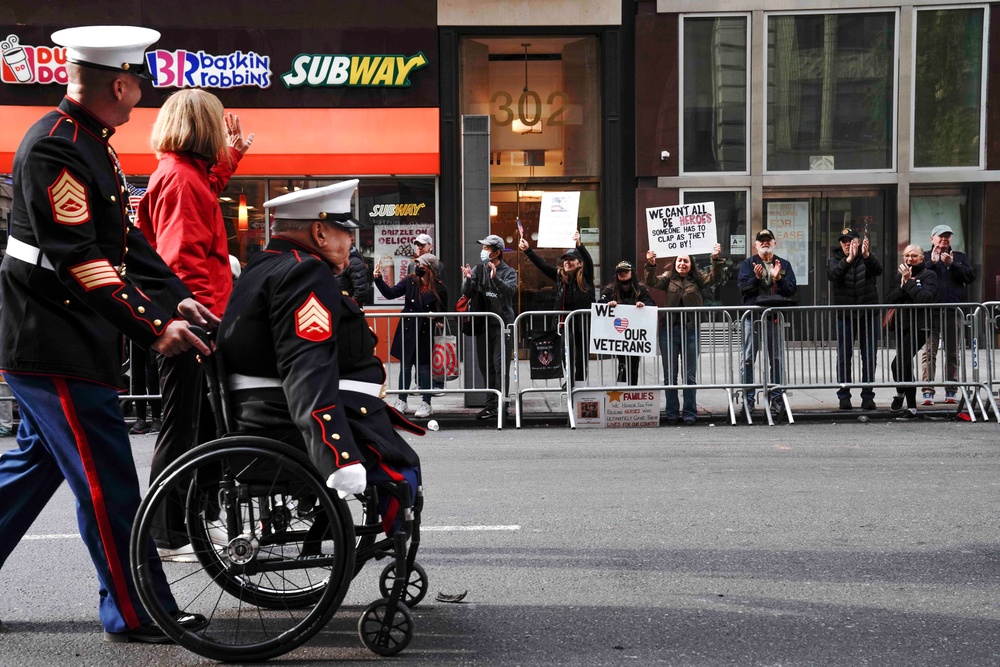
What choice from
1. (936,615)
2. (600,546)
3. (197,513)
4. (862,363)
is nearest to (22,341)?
(197,513)

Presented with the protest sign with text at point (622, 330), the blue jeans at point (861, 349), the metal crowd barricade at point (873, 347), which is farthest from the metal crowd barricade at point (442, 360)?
the blue jeans at point (861, 349)

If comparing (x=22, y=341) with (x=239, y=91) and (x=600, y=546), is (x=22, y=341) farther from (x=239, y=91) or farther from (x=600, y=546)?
(x=239, y=91)

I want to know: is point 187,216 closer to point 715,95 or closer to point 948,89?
point 715,95

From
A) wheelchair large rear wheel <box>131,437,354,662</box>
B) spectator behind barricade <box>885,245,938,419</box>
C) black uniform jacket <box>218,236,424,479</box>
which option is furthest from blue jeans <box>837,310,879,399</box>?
wheelchair large rear wheel <box>131,437,354,662</box>

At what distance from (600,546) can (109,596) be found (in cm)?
A: 250

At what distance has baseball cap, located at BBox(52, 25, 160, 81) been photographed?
3779 millimetres

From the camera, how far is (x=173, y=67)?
16.3 metres

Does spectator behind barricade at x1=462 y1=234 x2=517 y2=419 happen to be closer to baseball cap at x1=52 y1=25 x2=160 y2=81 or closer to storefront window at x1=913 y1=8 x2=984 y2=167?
baseball cap at x1=52 y1=25 x2=160 y2=81

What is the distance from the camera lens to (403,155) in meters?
16.3

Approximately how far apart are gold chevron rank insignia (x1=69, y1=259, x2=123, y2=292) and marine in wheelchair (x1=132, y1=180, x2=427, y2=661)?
1.38 ft

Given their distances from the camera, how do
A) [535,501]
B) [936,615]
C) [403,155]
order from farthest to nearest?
[403,155] → [535,501] → [936,615]

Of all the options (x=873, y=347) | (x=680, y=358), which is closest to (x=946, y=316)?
(x=873, y=347)

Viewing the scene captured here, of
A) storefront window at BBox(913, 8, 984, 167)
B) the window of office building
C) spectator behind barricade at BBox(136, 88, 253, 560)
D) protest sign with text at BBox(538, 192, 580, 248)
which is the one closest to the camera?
A: spectator behind barricade at BBox(136, 88, 253, 560)

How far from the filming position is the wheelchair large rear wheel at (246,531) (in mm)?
3623
